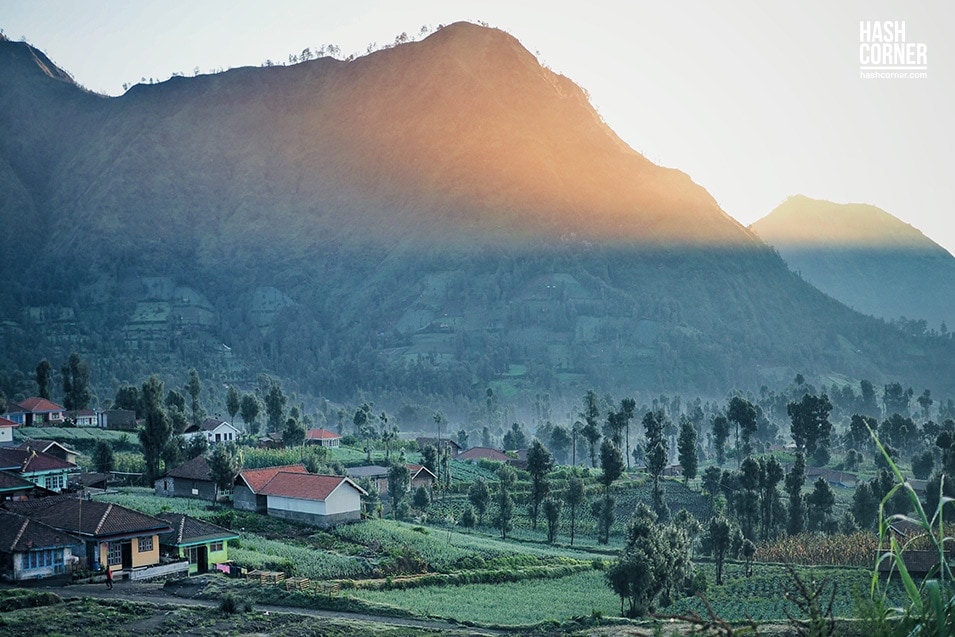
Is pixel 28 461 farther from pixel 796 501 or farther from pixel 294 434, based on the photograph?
pixel 796 501

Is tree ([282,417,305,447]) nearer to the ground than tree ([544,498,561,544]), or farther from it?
farther from it

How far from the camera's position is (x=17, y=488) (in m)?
60.2

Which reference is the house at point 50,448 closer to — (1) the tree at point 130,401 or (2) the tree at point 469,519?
(2) the tree at point 469,519

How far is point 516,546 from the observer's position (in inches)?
2766

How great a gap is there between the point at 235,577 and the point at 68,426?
6648cm

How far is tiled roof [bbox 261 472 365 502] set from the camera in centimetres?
6544

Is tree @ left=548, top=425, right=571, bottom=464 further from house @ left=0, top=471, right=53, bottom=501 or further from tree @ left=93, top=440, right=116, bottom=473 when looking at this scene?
house @ left=0, top=471, right=53, bottom=501

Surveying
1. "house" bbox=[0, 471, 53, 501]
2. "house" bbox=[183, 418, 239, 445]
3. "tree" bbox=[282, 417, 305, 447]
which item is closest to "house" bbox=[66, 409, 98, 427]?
"house" bbox=[183, 418, 239, 445]

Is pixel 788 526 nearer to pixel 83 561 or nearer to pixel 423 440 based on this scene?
pixel 83 561

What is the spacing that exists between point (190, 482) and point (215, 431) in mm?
38323

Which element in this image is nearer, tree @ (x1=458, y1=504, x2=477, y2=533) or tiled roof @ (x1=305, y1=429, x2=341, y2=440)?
tree @ (x1=458, y1=504, x2=477, y2=533)

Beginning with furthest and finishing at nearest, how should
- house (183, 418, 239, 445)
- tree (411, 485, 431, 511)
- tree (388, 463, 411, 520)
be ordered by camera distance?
house (183, 418, 239, 445), tree (411, 485, 431, 511), tree (388, 463, 411, 520)

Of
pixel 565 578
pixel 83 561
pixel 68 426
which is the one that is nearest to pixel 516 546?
pixel 565 578

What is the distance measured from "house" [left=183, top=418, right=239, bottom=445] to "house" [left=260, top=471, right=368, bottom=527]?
41.2 metres
